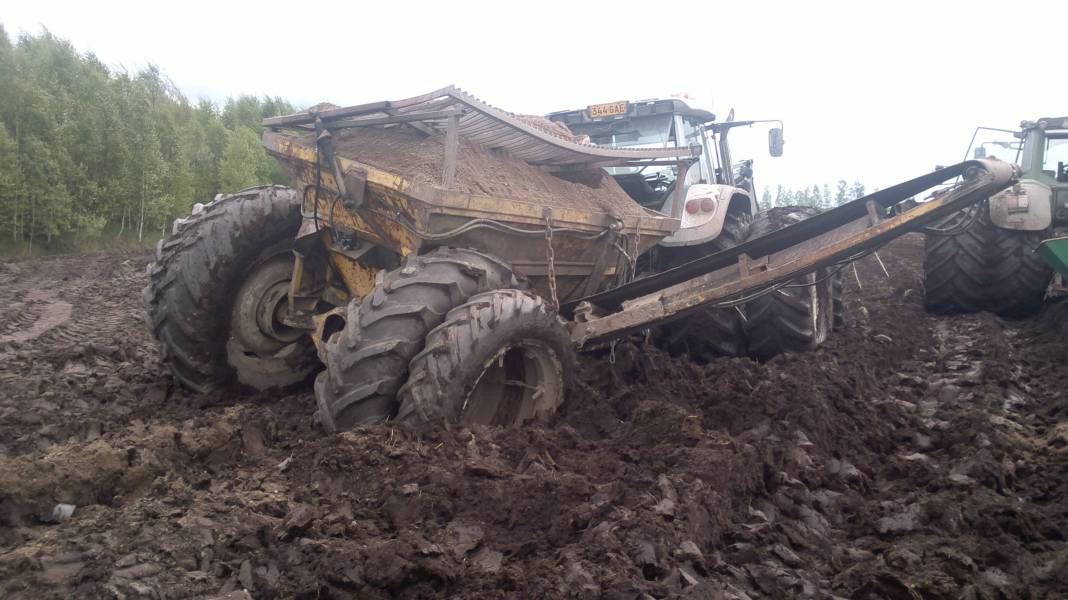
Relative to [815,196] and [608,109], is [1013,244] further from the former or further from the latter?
[815,196]

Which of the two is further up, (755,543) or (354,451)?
(354,451)

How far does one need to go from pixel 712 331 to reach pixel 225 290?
3.16 metres

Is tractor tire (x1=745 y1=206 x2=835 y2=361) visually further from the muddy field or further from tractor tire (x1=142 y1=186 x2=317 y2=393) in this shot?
tractor tire (x1=142 y1=186 x2=317 y2=393)

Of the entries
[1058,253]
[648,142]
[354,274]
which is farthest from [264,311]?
[1058,253]

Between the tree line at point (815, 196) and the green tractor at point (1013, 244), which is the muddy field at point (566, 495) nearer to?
the green tractor at point (1013, 244)

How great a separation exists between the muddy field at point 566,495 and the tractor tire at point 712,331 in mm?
567

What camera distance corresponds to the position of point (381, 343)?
113 inches

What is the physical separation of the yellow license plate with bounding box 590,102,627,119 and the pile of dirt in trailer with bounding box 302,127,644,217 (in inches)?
71.2

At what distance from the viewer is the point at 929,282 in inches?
276

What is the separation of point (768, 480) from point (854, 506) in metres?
0.33

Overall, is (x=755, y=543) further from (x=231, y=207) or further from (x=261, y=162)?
(x=261, y=162)

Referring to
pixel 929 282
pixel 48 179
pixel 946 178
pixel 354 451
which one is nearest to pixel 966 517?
pixel 946 178

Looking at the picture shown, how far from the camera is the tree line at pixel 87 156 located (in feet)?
43.4

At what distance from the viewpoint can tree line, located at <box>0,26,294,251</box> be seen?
13.2 m
